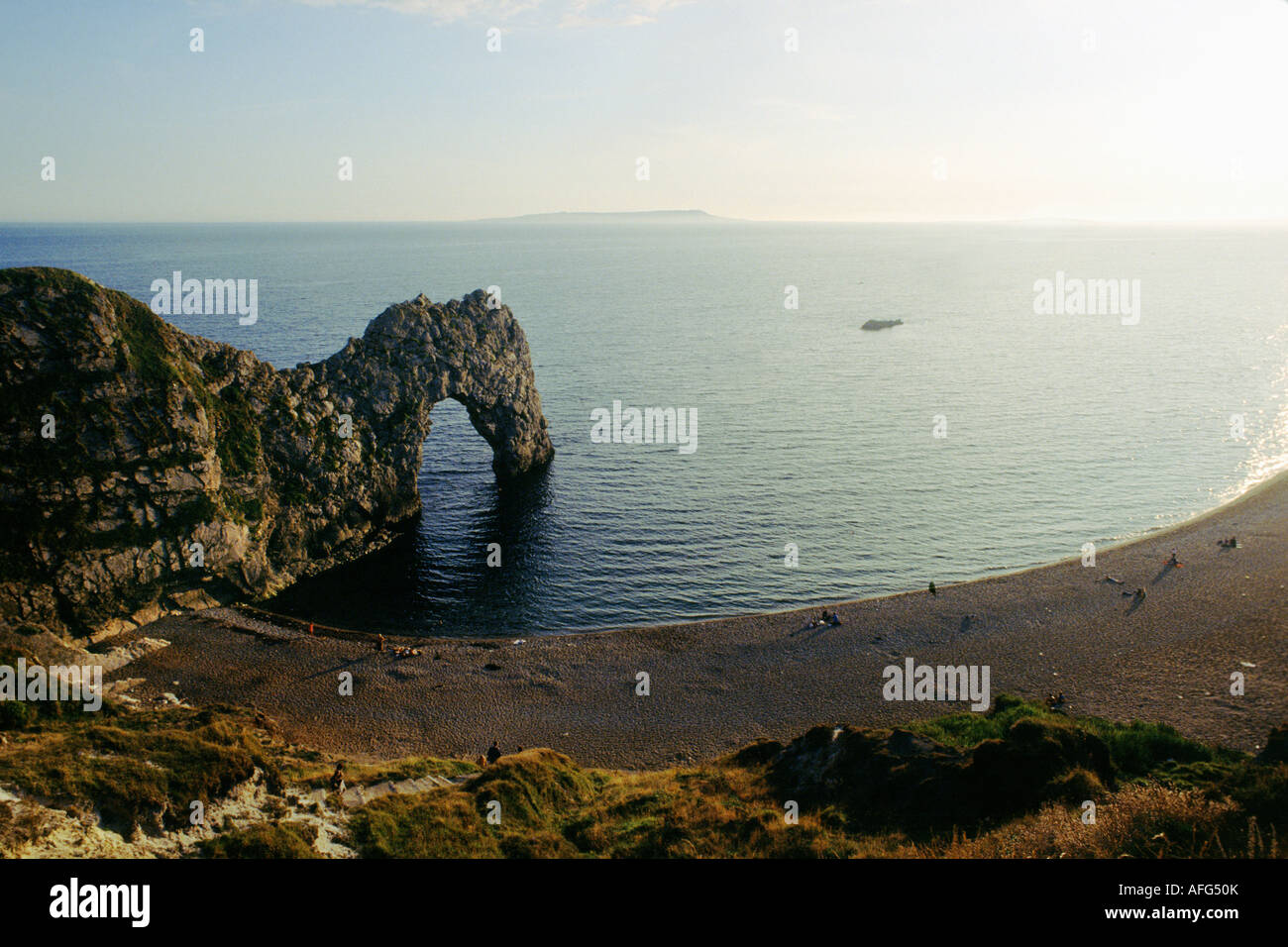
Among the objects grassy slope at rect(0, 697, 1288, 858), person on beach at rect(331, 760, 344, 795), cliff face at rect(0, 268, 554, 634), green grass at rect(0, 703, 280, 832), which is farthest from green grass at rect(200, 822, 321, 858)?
cliff face at rect(0, 268, 554, 634)

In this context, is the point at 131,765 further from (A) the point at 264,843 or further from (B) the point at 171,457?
(B) the point at 171,457

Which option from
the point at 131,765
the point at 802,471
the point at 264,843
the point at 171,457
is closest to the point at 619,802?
the point at 264,843

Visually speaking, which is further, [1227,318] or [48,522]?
[1227,318]

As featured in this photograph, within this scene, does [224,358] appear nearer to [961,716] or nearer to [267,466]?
[267,466]

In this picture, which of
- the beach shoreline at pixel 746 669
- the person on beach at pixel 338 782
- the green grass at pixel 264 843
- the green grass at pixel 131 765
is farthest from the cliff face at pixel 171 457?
the green grass at pixel 264 843

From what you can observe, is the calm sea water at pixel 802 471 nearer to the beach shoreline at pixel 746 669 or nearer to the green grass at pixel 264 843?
the beach shoreline at pixel 746 669

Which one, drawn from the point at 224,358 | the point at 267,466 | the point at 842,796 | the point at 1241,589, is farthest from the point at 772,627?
the point at 224,358
